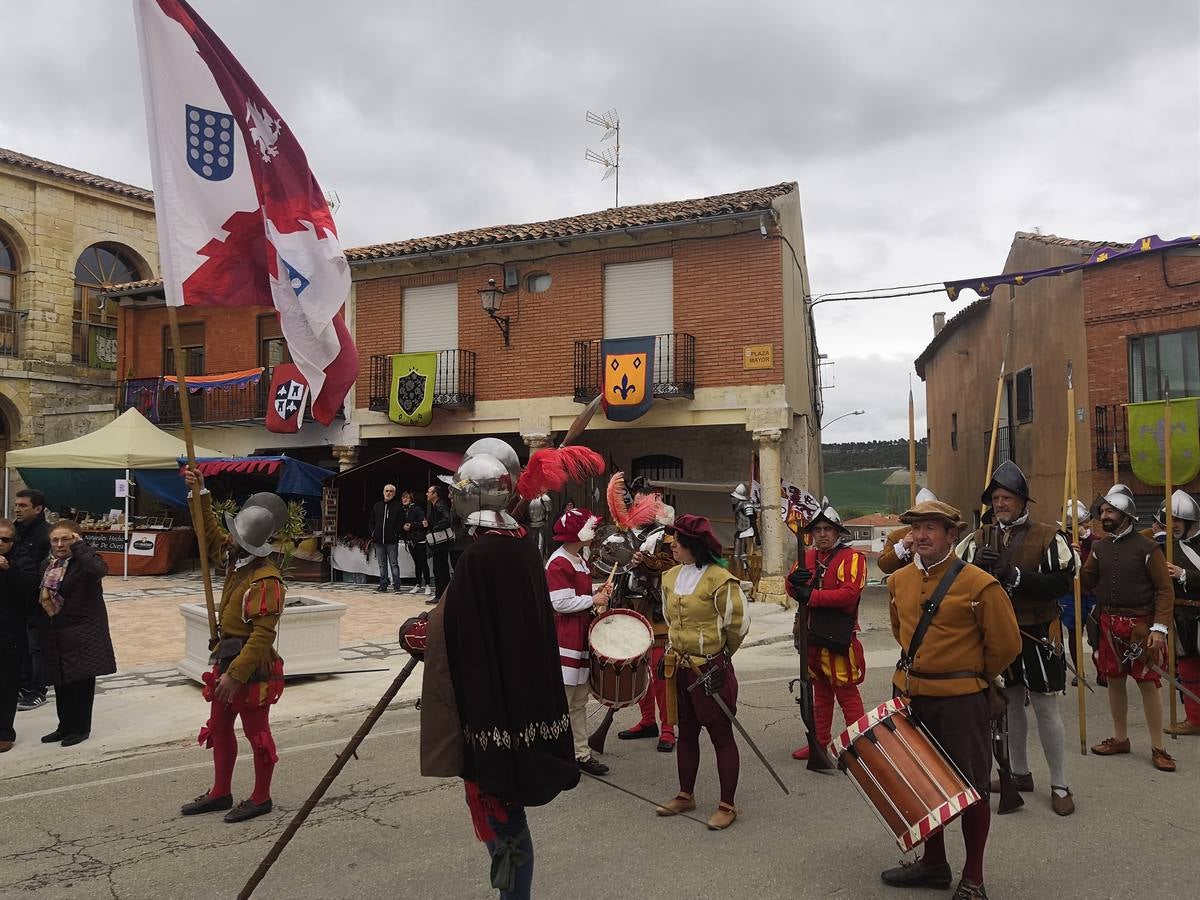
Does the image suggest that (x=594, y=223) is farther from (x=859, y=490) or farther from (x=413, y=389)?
(x=859, y=490)

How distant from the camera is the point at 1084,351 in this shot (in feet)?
57.4

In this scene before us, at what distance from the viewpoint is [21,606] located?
19.8 ft

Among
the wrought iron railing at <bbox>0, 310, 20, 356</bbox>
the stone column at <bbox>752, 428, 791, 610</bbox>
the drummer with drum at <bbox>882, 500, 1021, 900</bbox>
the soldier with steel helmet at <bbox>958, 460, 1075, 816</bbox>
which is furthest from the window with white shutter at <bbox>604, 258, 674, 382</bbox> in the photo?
the wrought iron railing at <bbox>0, 310, 20, 356</bbox>

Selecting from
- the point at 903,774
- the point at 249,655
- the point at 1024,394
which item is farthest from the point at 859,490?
the point at 249,655

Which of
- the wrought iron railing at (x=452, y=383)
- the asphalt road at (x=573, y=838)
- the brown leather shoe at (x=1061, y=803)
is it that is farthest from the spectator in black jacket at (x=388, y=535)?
the brown leather shoe at (x=1061, y=803)

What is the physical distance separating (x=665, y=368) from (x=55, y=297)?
60.3ft

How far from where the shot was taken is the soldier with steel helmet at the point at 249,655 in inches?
180

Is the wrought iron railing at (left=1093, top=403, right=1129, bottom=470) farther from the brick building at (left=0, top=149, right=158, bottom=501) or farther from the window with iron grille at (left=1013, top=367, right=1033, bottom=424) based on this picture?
the brick building at (left=0, top=149, right=158, bottom=501)

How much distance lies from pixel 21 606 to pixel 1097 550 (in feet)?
25.0

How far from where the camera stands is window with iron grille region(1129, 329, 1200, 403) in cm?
1606

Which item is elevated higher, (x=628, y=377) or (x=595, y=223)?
(x=595, y=223)

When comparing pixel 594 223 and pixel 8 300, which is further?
pixel 8 300

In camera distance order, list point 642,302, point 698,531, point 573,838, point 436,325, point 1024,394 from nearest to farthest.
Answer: point 573,838 → point 698,531 → point 642,302 → point 436,325 → point 1024,394

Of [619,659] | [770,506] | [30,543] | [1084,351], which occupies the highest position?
[1084,351]
